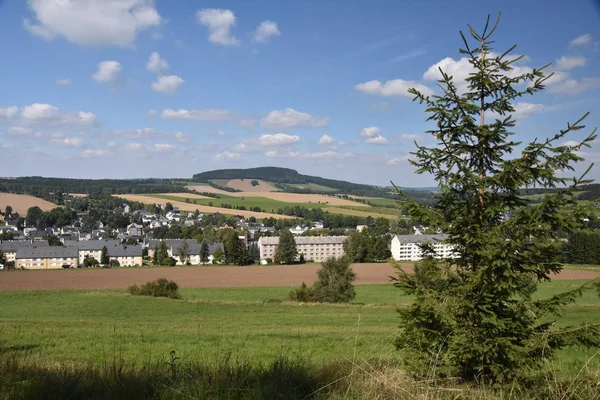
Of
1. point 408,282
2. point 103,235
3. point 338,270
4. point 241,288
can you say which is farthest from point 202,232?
point 408,282

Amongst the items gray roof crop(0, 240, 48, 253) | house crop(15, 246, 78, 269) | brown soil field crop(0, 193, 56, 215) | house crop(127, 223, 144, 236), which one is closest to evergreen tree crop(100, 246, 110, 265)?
house crop(15, 246, 78, 269)

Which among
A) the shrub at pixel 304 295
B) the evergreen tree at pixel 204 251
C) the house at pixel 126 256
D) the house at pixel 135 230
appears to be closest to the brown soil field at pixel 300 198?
the house at pixel 135 230

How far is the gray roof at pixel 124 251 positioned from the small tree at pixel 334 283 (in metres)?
65.3

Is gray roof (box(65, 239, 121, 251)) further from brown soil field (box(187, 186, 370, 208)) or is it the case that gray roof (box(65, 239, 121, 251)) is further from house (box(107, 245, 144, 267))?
brown soil field (box(187, 186, 370, 208))

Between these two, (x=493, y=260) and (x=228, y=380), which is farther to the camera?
(x=493, y=260)

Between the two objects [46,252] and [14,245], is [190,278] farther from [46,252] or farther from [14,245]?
[14,245]

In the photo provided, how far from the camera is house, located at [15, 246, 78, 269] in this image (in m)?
85.2

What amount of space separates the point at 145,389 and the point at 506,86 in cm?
560

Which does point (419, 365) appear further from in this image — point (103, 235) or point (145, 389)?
point (103, 235)

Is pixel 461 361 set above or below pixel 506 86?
below

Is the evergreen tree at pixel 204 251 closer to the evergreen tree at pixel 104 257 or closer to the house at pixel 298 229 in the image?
the evergreen tree at pixel 104 257

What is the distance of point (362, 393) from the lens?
13.5 feet

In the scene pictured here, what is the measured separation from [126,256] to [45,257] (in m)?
14.5

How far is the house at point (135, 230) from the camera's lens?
438ft
